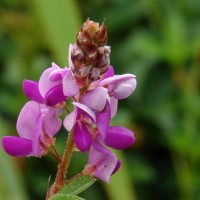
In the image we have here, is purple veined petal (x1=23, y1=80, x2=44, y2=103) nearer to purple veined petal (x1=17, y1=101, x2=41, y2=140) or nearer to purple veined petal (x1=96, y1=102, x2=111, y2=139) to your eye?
purple veined petal (x1=17, y1=101, x2=41, y2=140)

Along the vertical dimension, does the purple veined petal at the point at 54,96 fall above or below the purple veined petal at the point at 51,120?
above

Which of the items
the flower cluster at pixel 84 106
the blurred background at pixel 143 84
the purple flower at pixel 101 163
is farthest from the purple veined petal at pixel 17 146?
the blurred background at pixel 143 84

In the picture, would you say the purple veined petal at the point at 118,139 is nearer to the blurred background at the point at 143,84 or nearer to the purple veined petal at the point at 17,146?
the purple veined petal at the point at 17,146

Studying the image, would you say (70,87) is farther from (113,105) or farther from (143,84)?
(143,84)

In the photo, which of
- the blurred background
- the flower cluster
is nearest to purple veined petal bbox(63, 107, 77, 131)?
the flower cluster

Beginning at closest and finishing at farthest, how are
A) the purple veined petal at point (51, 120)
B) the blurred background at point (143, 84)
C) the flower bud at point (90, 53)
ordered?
1. the flower bud at point (90, 53)
2. the purple veined petal at point (51, 120)
3. the blurred background at point (143, 84)

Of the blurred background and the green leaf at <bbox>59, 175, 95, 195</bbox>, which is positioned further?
the blurred background

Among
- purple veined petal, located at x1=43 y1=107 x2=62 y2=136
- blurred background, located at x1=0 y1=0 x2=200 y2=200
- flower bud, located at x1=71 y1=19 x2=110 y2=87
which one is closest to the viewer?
flower bud, located at x1=71 y1=19 x2=110 y2=87
